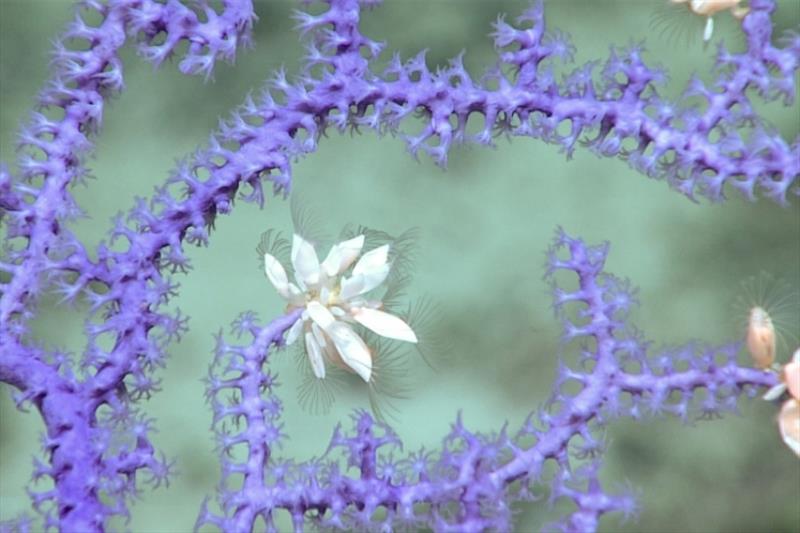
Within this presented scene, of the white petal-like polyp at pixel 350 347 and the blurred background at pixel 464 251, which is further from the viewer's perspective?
the blurred background at pixel 464 251

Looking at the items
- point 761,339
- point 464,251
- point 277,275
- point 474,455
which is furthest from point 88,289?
point 464,251

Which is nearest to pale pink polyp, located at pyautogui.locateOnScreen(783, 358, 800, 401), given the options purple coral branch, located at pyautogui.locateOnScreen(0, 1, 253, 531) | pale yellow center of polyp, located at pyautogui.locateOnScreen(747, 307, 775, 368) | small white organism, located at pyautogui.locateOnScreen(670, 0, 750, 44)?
pale yellow center of polyp, located at pyautogui.locateOnScreen(747, 307, 775, 368)

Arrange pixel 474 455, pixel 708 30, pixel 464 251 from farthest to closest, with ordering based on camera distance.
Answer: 1. pixel 464 251
2. pixel 708 30
3. pixel 474 455

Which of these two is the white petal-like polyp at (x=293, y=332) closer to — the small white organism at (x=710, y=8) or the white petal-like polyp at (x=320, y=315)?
the white petal-like polyp at (x=320, y=315)

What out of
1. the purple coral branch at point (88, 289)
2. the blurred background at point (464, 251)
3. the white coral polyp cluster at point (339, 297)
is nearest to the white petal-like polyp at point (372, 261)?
the white coral polyp cluster at point (339, 297)

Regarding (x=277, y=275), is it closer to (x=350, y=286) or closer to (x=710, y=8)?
(x=350, y=286)

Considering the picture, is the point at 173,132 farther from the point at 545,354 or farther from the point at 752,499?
the point at 752,499
